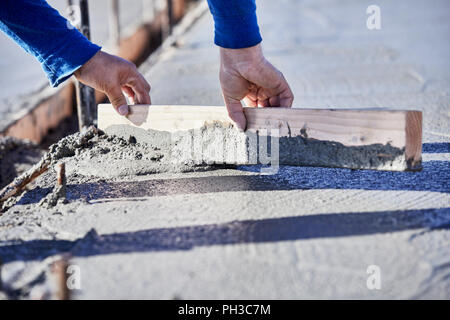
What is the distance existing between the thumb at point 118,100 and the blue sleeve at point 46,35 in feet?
0.55

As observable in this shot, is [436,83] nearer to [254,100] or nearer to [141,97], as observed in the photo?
[254,100]

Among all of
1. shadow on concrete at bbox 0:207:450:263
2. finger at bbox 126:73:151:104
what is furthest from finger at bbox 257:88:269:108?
shadow on concrete at bbox 0:207:450:263

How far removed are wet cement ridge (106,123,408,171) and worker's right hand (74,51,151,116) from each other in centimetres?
16

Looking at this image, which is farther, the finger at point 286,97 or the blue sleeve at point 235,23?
the finger at point 286,97

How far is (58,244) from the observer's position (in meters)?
1.56

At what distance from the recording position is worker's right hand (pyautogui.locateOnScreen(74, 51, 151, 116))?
2.06 meters

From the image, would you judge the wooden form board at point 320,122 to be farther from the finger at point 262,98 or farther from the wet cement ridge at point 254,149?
the finger at point 262,98

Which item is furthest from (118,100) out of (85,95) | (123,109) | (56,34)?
(85,95)

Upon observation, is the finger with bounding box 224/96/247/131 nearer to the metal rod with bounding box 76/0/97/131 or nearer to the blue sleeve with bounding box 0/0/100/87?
the blue sleeve with bounding box 0/0/100/87

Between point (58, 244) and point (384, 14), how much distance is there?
5123 millimetres

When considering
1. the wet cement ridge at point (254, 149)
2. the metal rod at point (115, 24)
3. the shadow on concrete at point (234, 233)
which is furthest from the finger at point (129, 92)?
→ the metal rod at point (115, 24)

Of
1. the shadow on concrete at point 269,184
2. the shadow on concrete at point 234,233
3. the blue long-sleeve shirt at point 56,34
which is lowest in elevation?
the shadow on concrete at point 234,233

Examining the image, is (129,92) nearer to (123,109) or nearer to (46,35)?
(123,109)

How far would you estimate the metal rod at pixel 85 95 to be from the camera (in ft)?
9.79
